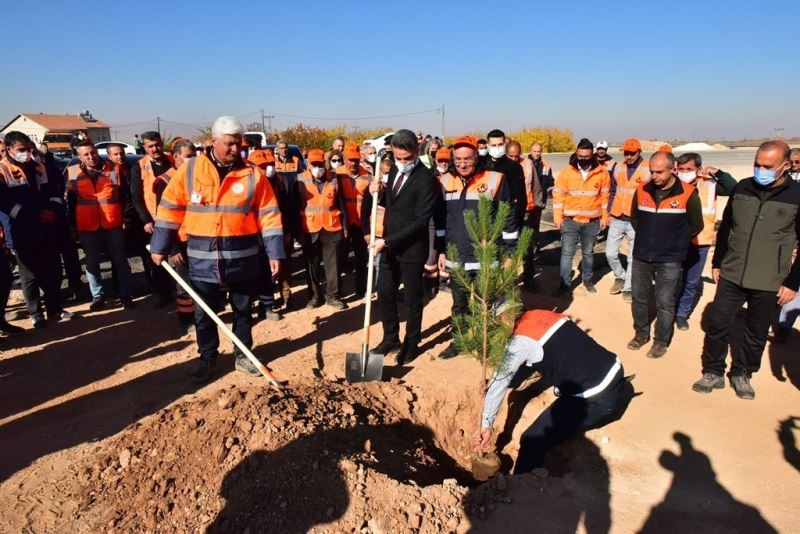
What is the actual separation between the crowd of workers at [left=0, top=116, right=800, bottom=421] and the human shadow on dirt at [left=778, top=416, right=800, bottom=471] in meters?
0.37

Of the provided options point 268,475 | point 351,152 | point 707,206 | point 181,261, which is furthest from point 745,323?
point 181,261

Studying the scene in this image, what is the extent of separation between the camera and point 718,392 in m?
4.21

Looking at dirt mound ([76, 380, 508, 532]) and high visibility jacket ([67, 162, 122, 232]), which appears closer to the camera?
dirt mound ([76, 380, 508, 532])

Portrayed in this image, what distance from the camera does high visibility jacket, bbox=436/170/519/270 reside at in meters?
4.45

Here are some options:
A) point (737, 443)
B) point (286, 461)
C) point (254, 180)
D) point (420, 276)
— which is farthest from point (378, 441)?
point (737, 443)

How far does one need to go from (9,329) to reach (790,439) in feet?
23.8

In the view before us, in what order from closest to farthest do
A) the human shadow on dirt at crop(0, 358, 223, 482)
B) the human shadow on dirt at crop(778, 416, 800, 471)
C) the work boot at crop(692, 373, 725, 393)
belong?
the human shadow on dirt at crop(778, 416, 800, 471) → the human shadow on dirt at crop(0, 358, 223, 482) → the work boot at crop(692, 373, 725, 393)

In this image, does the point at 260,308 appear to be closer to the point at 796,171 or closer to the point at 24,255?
the point at 24,255

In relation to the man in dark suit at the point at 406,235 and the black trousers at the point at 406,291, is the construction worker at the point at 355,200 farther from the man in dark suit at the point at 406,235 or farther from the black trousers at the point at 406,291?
the black trousers at the point at 406,291

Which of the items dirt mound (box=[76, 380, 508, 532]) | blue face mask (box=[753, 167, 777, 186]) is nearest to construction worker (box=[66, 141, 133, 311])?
dirt mound (box=[76, 380, 508, 532])

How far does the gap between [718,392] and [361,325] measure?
11.4ft

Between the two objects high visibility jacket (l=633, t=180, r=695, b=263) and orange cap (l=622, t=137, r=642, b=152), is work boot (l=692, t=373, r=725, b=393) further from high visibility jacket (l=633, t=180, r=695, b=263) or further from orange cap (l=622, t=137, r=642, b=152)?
orange cap (l=622, t=137, r=642, b=152)

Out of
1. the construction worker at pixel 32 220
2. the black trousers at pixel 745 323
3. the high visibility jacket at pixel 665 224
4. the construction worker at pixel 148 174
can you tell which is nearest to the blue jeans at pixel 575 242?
the high visibility jacket at pixel 665 224

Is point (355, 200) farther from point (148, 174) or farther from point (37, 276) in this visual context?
point (37, 276)
